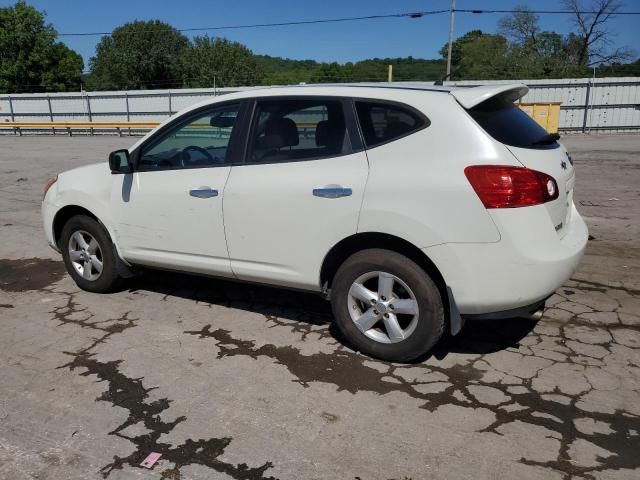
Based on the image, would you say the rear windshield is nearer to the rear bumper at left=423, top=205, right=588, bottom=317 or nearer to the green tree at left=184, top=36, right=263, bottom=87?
the rear bumper at left=423, top=205, right=588, bottom=317

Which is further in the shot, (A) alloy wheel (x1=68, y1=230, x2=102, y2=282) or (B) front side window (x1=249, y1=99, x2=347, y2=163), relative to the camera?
(A) alloy wheel (x1=68, y1=230, x2=102, y2=282)

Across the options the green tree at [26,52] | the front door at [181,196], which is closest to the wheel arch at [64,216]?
the front door at [181,196]

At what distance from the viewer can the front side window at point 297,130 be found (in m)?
3.66

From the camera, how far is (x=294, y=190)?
3.66 metres

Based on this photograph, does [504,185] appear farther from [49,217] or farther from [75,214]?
[49,217]

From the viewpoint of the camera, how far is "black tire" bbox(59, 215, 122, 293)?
188 inches

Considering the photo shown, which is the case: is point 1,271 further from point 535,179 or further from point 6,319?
point 535,179

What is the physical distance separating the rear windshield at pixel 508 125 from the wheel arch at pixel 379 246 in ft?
2.72

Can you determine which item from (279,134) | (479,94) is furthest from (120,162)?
(479,94)

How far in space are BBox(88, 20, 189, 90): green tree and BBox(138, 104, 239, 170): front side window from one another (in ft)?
247

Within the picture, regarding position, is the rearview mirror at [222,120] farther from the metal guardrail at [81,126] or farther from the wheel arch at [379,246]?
the metal guardrail at [81,126]

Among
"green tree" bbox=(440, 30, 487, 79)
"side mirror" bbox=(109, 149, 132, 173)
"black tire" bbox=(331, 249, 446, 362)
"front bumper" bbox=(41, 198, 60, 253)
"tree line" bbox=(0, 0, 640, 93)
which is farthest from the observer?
"green tree" bbox=(440, 30, 487, 79)

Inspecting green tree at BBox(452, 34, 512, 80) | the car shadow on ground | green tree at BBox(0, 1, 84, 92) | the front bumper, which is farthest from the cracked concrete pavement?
green tree at BBox(0, 1, 84, 92)

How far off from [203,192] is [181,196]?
231 mm
